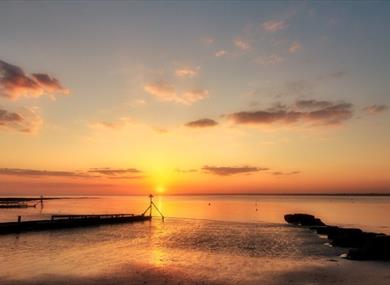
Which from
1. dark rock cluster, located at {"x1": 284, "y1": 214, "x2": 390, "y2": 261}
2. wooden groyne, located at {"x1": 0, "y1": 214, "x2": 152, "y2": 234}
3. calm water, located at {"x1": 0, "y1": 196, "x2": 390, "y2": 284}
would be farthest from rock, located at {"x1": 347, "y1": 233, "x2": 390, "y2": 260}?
wooden groyne, located at {"x1": 0, "y1": 214, "x2": 152, "y2": 234}

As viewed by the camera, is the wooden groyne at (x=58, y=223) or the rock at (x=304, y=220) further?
the rock at (x=304, y=220)

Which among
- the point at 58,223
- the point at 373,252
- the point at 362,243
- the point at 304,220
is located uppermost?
the point at 58,223

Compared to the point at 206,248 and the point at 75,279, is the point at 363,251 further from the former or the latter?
the point at 75,279

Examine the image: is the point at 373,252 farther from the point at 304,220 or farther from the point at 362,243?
the point at 304,220

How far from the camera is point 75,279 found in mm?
29359

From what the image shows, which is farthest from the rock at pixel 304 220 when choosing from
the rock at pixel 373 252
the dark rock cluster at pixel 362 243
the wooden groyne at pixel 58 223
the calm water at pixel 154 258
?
the rock at pixel 373 252

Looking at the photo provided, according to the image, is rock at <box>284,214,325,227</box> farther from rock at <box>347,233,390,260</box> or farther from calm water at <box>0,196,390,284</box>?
rock at <box>347,233,390,260</box>

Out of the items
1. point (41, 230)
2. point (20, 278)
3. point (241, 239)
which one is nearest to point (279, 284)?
point (20, 278)

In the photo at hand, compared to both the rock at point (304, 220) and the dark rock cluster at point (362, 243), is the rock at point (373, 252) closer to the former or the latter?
the dark rock cluster at point (362, 243)

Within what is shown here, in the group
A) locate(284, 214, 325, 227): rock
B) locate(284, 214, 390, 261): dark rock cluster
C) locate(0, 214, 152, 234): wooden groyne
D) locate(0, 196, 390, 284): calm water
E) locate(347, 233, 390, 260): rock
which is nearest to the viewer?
locate(0, 196, 390, 284): calm water

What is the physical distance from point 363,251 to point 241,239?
22194mm

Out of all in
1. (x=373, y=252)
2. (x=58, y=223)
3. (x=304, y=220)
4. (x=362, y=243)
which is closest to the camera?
(x=373, y=252)

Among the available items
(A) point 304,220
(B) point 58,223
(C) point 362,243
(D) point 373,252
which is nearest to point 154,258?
(D) point 373,252

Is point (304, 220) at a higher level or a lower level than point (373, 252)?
higher
